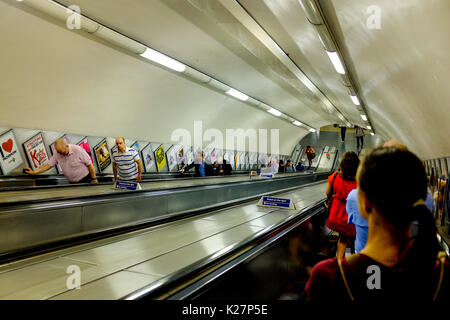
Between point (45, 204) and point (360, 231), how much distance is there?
3.33 m

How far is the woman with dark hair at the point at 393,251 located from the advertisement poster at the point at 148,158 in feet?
38.3

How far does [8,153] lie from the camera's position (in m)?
7.84

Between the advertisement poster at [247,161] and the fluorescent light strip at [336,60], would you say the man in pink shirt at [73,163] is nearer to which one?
the fluorescent light strip at [336,60]

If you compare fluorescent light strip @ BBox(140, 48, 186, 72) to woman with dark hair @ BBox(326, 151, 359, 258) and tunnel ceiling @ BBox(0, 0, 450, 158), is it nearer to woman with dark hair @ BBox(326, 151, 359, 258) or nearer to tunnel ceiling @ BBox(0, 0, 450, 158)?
tunnel ceiling @ BBox(0, 0, 450, 158)

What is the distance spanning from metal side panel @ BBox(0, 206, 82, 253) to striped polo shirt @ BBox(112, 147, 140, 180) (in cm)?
235

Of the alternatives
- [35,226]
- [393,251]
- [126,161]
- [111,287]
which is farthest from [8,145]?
[393,251]

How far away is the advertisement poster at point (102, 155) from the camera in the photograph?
10.4 metres

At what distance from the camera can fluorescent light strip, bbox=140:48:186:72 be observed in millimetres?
8129

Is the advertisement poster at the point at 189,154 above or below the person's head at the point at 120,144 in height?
below

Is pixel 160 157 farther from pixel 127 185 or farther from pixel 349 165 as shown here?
pixel 349 165

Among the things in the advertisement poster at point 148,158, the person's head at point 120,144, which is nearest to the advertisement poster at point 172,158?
the advertisement poster at point 148,158

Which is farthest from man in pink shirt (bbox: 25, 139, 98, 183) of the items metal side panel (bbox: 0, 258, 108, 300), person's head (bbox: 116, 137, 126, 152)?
metal side panel (bbox: 0, 258, 108, 300)

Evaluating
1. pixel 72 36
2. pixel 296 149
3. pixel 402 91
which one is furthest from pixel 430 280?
pixel 296 149

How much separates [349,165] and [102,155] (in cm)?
835
